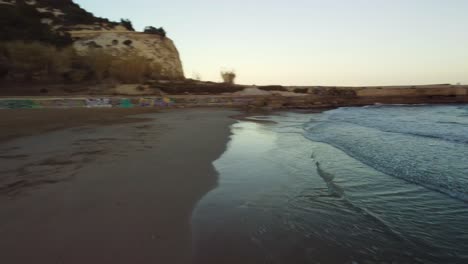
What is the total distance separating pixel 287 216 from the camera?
471 cm

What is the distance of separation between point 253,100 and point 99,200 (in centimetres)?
3422

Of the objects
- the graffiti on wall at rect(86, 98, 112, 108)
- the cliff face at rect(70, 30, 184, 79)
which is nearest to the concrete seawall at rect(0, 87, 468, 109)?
the graffiti on wall at rect(86, 98, 112, 108)

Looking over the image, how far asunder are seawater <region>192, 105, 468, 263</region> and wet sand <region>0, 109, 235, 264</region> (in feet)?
1.55

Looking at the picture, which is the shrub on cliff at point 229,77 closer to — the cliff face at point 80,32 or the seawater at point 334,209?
the cliff face at point 80,32

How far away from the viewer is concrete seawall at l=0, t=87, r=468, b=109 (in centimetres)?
2556

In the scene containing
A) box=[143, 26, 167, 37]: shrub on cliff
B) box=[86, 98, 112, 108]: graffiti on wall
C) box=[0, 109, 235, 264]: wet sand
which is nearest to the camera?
box=[0, 109, 235, 264]: wet sand

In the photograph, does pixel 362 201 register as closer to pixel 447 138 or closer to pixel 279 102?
pixel 447 138

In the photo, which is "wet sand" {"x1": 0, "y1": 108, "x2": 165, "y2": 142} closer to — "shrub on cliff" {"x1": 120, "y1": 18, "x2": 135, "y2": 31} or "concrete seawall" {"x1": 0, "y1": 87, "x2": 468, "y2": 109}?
"concrete seawall" {"x1": 0, "y1": 87, "x2": 468, "y2": 109}

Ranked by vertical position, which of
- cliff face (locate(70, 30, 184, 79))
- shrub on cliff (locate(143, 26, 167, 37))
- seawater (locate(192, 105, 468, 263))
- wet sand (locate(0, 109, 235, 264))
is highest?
shrub on cliff (locate(143, 26, 167, 37))

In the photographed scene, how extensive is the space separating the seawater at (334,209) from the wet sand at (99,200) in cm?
47

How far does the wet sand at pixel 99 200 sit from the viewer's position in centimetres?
334

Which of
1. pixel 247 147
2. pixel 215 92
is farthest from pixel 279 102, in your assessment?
pixel 247 147

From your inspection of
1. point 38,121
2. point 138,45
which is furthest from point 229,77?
point 38,121

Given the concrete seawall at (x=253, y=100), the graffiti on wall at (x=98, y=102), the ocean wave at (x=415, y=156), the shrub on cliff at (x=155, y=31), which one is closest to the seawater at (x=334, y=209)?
the ocean wave at (x=415, y=156)
